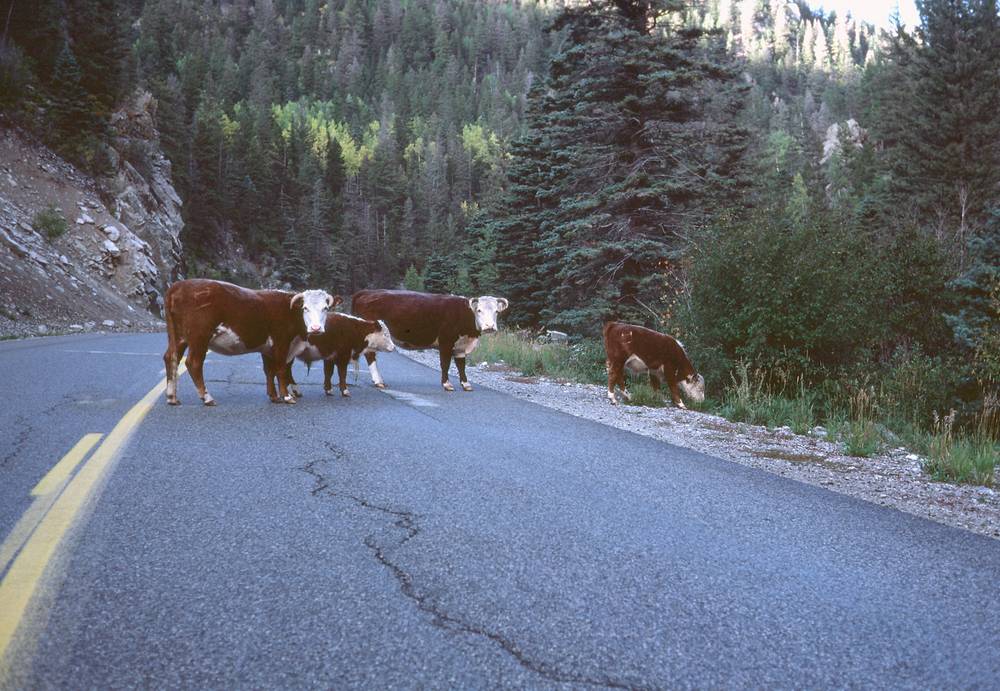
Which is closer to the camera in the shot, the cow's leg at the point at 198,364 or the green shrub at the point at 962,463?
the green shrub at the point at 962,463

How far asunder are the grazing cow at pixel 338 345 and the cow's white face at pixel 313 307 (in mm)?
549

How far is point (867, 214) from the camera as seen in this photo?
101 ft

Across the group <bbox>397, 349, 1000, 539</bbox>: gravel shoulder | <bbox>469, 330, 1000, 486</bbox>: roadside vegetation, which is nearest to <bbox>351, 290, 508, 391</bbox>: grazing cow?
<bbox>397, 349, 1000, 539</bbox>: gravel shoulder

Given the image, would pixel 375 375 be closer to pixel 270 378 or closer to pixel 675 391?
pixel 270 378

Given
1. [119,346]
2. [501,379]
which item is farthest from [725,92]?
[119,346]

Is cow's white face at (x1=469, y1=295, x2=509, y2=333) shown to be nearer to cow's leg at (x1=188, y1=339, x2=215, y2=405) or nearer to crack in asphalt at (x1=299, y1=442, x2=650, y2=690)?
cow's leg at (x1=188, y1=339, x2=215, y2=405)

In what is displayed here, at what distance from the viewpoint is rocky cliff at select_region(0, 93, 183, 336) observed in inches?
951

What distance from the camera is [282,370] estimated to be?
8.53 metres

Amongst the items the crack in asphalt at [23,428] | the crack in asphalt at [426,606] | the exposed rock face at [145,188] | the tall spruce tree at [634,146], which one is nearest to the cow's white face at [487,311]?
the crack in asphalt at [23,428]

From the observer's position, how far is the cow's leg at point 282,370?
8.46 m

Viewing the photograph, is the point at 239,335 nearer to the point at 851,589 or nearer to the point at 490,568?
the point at 490,568

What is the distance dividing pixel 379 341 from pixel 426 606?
28.1 ft

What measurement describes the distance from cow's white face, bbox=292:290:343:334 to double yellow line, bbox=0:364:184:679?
2907 mm

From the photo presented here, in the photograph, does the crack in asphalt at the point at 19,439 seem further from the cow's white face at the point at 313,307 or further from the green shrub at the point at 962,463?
the green shrub at the point at 962,463
